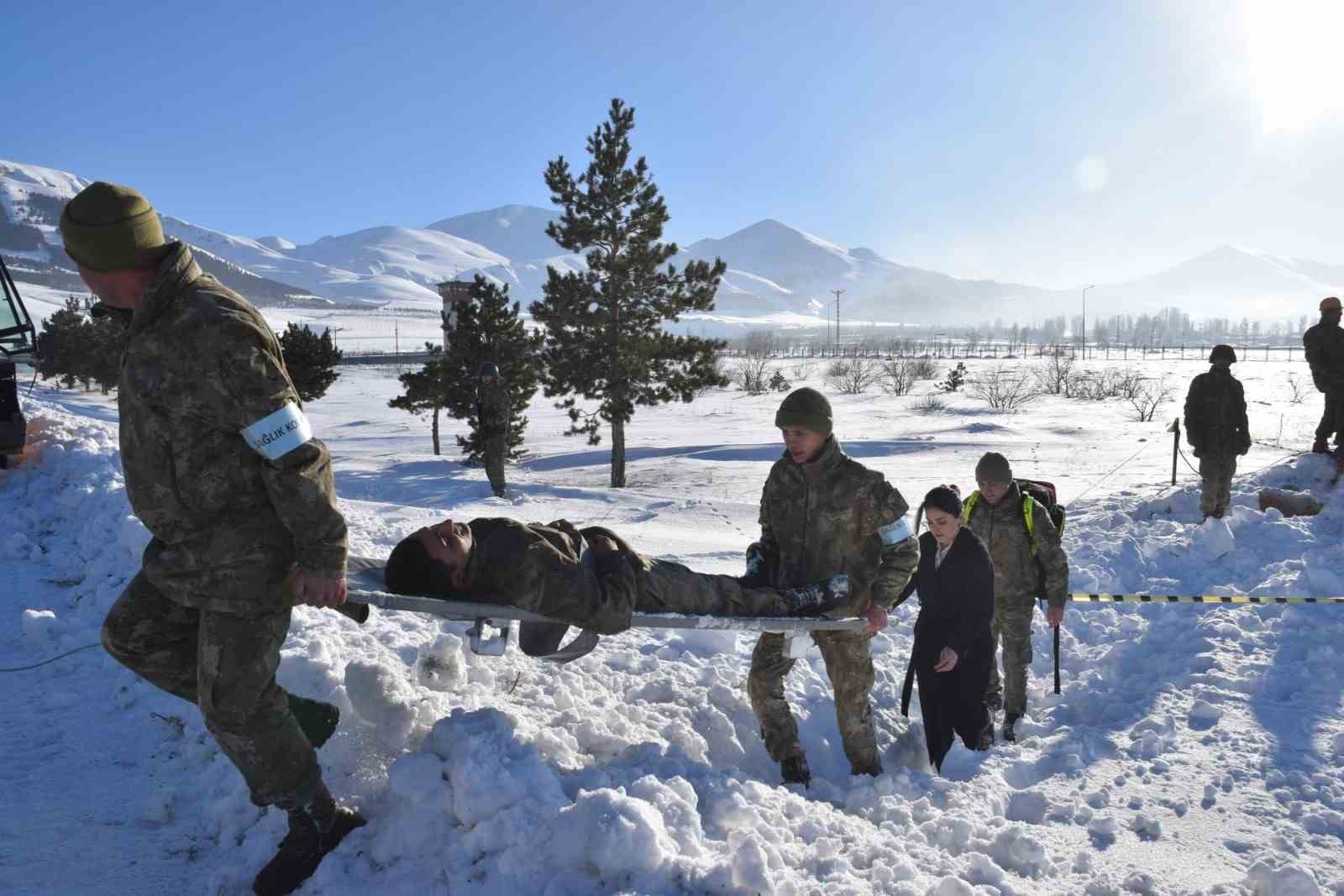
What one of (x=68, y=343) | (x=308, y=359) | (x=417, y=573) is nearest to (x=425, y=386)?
(x=308, y=359)

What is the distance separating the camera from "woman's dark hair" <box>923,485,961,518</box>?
446cm

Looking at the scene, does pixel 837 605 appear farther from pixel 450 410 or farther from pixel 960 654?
pixel 450 410

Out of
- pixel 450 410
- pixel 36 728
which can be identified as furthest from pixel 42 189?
pixel 36 728

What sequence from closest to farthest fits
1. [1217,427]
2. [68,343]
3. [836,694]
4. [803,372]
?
[836,694] → [1217,427] → [68,343] → [803,372]

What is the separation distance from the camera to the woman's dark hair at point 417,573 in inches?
125

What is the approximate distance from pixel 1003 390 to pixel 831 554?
130 feet

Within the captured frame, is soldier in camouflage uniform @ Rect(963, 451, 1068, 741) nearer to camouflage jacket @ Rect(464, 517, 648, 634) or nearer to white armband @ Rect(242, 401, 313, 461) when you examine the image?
camouflage jacket @ Rect(464, 517, 648, 634)

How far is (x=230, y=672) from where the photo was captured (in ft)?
8.13

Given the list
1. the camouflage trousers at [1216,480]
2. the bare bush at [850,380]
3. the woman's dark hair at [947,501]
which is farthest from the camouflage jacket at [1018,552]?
the bare bush at [850,380]

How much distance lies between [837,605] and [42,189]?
257647mm

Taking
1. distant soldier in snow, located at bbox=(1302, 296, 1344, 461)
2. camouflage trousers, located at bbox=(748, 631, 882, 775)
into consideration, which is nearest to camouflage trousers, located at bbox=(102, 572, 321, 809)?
camouflage trousers, located at bbox=(748, 631, 882, 775)

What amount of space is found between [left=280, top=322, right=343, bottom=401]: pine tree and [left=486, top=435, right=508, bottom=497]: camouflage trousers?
26.6 feet

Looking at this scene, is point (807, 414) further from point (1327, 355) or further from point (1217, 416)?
point (1327, 355)

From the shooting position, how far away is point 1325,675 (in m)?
5.37
